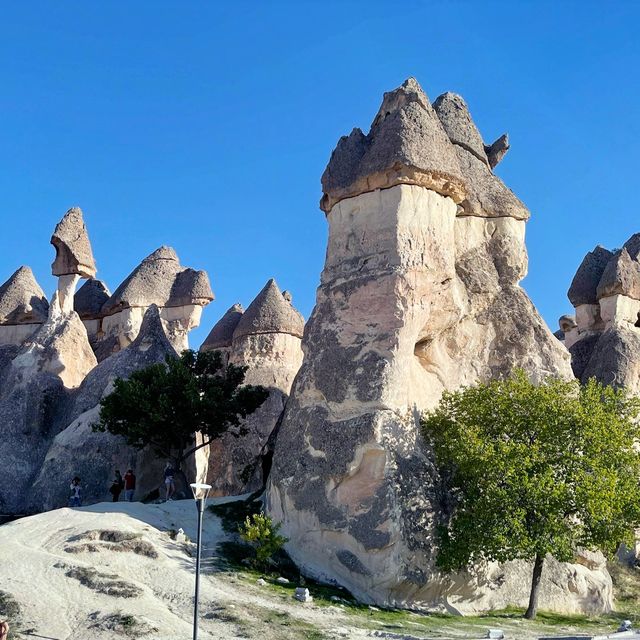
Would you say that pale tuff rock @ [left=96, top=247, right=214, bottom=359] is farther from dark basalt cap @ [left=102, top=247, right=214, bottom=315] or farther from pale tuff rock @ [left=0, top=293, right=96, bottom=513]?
pale tuff rock @ [left=0, top=293, right=96, bottom=513]

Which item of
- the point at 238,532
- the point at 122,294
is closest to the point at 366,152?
the point at 238,532

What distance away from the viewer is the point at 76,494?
87.4 feet

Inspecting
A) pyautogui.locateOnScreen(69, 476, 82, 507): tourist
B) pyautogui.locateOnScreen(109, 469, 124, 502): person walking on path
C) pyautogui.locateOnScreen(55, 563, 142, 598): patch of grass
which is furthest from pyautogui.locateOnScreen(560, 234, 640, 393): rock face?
pyautogui.locateOnScreen(55, 563, 142, 598): patch of grass

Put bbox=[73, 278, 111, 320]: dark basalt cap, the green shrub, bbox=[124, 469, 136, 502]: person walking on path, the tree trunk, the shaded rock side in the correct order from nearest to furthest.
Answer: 1. the green shrub
2. the tree trunk
3. bbox=[124, 469, 136, 502]: person walking on path
4. the shaded rock side
5. bbox=[73, 278, 111, 320]: dark basalt cap

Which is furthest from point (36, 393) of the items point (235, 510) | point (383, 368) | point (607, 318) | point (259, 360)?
point (607, 318)

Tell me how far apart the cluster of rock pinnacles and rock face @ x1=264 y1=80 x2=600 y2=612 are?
4 cm

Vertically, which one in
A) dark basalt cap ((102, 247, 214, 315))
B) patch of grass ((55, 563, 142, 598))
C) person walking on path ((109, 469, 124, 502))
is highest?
dark basalt cap ((102, 247, 214, 315))

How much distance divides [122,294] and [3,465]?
1183cm

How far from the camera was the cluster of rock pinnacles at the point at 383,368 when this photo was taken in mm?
21938

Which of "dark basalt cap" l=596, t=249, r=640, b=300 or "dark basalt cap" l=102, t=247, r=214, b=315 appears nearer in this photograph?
"dark basalt cap" l=596, t=249, r=640, b=300

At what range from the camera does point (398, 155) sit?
2462 cm

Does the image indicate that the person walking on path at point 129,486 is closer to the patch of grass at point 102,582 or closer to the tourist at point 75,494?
the tourist at point 75,494

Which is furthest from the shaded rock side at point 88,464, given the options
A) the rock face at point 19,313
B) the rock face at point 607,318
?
the rock face at point 607,318

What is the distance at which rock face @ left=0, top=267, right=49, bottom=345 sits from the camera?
38219mm
